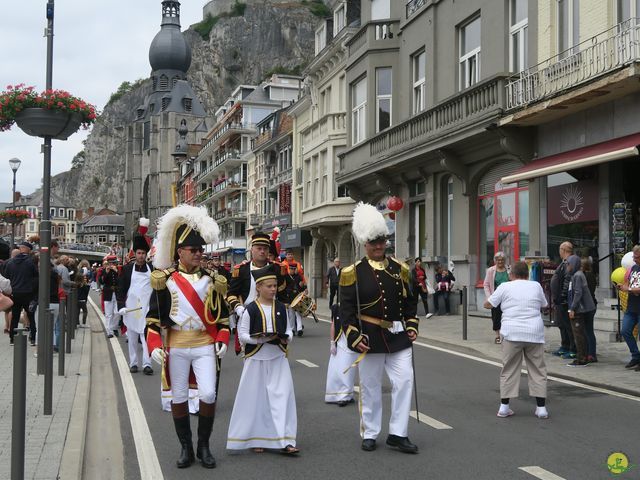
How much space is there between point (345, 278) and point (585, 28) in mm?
12580

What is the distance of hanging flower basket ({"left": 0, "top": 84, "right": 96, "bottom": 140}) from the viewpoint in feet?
33.2

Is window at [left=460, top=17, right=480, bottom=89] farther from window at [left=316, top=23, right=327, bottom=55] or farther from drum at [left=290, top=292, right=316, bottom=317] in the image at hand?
window at [left=316, top=23, right=327, bottom=55]

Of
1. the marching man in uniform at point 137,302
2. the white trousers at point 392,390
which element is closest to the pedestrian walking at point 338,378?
the white trousers at point 392,390

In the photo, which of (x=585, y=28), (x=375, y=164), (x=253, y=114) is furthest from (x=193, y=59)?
(x=585, y=28)

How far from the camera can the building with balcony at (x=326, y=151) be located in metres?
35.1

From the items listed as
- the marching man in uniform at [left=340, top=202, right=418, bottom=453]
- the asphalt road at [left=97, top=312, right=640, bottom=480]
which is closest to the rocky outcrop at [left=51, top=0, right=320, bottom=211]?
the asphalt road at [left=97, top=312, right=640, bottom=480]

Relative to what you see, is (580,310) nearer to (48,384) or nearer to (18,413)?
(48,384)

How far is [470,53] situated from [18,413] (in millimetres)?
19843

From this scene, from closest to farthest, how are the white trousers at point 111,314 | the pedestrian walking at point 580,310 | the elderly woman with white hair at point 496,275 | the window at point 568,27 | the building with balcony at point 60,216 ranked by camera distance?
the pedestrian walking at point 580,310 → the elderly woman with white hair at point 496,275 → the window at point 568,27 → the white trousers at point 111,314 → the building with balcony at point 60,216

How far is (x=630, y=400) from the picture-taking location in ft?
29.2

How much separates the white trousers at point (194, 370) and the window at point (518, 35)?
1558 cm

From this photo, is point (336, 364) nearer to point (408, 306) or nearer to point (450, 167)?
point (408, 306)

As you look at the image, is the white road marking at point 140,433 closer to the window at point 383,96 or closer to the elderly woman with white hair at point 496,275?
the elderly woman with white hair at point 496,275

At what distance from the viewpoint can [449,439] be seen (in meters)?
6.95
